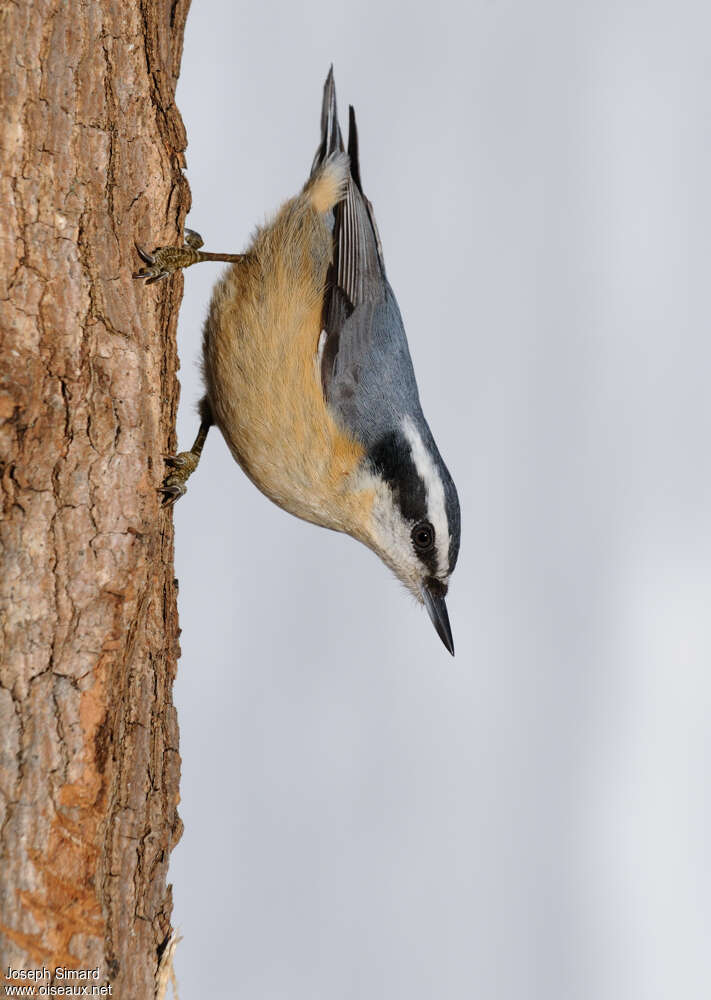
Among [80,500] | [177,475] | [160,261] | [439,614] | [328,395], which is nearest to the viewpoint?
[80,500]

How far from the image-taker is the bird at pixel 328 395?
7.94 feet

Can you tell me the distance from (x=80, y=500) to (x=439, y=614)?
49.4 inches

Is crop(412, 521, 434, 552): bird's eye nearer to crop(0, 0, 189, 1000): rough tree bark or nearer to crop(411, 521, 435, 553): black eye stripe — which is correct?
crop(411, 521, 435, 553): black eye stripe

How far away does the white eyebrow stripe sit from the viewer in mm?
2492

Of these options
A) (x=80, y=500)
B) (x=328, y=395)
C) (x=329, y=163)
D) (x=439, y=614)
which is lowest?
(x=439, y=614)

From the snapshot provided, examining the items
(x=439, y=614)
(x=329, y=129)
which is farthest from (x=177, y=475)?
(x=329, y=129)

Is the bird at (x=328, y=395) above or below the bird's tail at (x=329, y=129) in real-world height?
below

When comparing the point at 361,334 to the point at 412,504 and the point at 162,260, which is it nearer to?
the point at 412,504

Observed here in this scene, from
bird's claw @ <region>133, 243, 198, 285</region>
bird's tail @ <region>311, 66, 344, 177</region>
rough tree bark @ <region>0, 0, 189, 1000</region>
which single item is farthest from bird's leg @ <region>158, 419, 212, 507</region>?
bird's tail @ <region>311, 66, 344, 177</region>

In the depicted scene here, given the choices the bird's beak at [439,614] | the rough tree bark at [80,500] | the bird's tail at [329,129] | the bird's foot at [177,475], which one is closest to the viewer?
the rough tree bark at [80,500]

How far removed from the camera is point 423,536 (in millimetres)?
2535

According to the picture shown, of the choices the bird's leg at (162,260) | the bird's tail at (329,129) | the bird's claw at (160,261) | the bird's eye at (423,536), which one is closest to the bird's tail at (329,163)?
the bird's tail at (329,129)

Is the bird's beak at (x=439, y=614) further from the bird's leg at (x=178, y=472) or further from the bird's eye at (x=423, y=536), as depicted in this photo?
the bird's leg at (x=178, y=472)

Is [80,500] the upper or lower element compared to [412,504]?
lower
